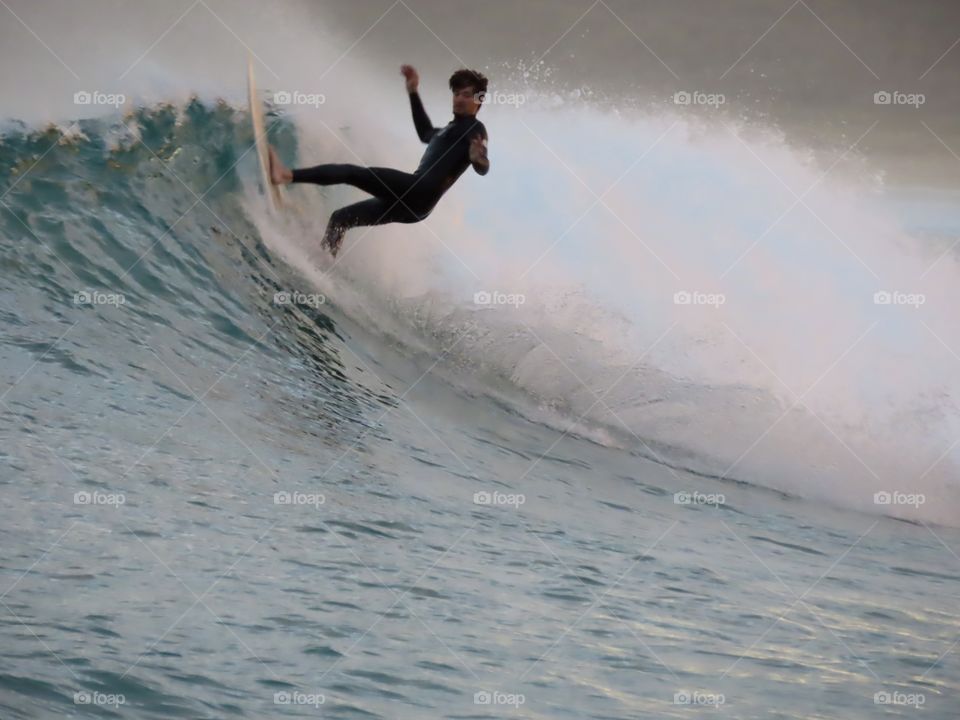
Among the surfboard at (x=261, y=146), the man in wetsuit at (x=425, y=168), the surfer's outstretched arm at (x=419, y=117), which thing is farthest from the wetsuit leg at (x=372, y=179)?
the surfboard at (x=261, y=146)

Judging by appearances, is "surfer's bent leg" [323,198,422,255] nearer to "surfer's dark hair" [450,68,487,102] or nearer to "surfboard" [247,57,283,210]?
"surfboard" [247,57,283,210]

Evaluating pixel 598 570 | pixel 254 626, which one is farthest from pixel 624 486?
pixel 254 626

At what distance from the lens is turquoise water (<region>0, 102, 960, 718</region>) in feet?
10.4

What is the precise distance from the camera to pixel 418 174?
5453mm

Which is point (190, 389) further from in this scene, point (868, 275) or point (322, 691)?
point (868, 275)

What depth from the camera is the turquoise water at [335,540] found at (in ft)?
10.4

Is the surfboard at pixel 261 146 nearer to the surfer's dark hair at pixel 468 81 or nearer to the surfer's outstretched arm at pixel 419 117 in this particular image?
the surfer's outstretched arm at pixel 419 117

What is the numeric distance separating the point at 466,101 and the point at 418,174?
418 mm

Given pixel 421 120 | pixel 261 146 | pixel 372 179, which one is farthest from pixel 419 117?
pixel 261 146

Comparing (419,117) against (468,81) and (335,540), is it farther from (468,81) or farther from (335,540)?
(335,540)

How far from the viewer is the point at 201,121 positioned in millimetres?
7883

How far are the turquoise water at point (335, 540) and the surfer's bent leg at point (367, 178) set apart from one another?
1064 millimetres

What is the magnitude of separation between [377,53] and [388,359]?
4.92 m

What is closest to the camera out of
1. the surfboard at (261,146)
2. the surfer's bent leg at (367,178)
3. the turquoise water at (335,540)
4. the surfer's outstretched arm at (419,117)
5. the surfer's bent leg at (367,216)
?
the turquoise water at (335,540)
